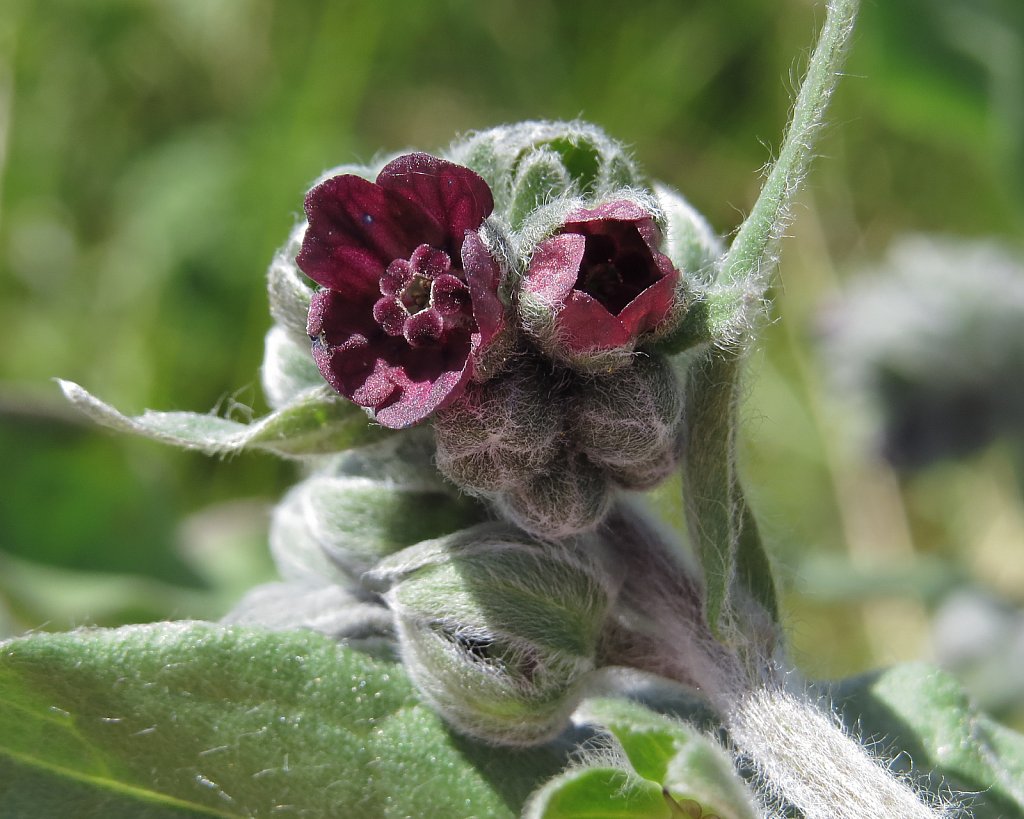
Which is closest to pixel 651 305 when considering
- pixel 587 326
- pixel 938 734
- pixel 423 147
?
pixel 587 326

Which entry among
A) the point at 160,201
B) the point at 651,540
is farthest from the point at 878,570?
the point at 160,201

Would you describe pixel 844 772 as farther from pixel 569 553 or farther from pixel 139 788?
pixel 139 788

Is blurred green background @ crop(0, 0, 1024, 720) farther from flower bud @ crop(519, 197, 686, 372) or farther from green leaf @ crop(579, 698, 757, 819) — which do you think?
flower bud @ crop(519, 197, 686, 372)

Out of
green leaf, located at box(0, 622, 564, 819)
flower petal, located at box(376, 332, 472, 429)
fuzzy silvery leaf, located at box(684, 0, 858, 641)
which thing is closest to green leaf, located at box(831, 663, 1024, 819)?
fuzzy silvery leaf, located at box(684, 0, 858, 641)

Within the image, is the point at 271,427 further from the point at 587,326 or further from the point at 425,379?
the point at 587,326

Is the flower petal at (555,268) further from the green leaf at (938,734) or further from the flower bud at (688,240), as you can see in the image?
the green leaf at (938,734)

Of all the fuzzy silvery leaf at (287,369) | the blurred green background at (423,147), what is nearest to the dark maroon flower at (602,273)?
the fuzzy silvery leaf at (287,369)

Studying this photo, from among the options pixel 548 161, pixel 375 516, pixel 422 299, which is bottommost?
pixel 375 516
